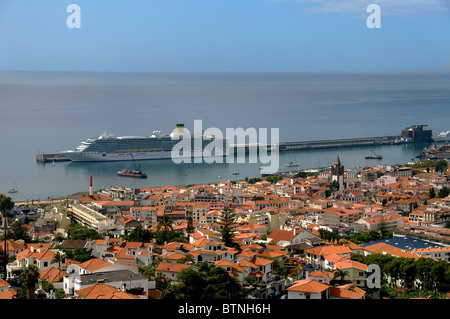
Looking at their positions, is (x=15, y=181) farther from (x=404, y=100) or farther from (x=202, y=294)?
(x=404, y=100)

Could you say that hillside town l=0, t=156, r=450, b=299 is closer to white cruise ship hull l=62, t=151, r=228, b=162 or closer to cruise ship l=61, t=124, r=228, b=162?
white cruise ship hull l=62, t=151, r=228, b=162

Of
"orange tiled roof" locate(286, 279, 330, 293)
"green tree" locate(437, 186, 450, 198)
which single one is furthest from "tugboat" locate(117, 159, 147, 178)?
"orange tiled roof" locate(286, 279, 330, 293)

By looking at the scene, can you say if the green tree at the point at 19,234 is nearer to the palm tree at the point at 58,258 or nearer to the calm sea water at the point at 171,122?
the palm tree at the point at 58,258

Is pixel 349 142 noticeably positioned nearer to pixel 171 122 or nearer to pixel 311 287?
pixel 171 122
